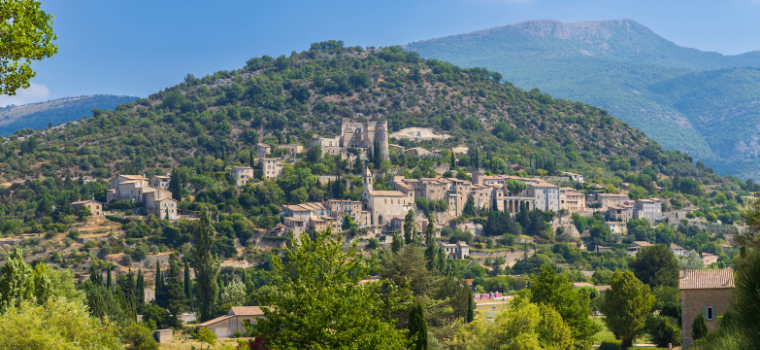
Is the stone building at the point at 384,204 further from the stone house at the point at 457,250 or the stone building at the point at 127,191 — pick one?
the stone building at the point at 127,191

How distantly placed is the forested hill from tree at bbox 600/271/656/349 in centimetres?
8445

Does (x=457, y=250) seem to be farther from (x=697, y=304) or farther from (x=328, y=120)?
(x=328, y=120)

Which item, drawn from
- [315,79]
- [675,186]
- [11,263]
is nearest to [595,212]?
[675,186]

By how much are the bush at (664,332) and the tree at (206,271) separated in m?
32.5

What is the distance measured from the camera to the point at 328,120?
6378 inches

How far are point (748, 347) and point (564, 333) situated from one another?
27.3 meters

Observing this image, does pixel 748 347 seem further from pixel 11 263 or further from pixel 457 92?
pixel 457 92

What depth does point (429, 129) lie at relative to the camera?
15962cm

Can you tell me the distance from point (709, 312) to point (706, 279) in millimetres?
1555

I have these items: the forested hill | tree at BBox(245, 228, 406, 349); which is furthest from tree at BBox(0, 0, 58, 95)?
the forested hill

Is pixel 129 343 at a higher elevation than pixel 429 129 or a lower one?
lower

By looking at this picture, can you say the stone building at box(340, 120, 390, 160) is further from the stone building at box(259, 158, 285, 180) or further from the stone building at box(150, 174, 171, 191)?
the stone building at box(150, 174, 171, 191)

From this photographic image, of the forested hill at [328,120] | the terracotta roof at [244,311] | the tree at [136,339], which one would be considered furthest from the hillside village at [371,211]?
the forested hill at [328,120]

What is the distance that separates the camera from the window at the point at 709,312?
3619cm
